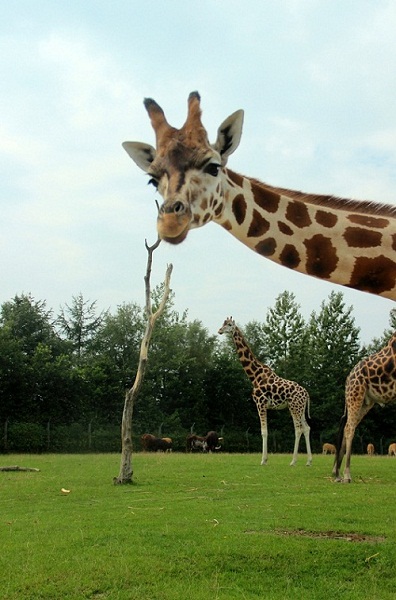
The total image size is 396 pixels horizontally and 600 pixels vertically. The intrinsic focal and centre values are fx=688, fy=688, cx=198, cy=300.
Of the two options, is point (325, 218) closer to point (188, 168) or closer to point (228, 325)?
point (188, 168)

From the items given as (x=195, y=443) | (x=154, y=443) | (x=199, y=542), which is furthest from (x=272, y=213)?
(x=195, y=443)

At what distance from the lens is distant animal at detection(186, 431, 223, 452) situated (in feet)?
99.9

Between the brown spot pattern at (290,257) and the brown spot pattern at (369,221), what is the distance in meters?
0.51

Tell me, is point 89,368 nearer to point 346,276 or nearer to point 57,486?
point 57,486

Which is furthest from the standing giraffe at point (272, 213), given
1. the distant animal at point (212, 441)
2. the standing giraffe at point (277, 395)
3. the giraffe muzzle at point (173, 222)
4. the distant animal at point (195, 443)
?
the distant animal at point (212, 441)

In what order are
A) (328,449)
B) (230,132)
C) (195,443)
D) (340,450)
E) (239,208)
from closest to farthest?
(230,132) → (239,208) → (340,450) → (328,449) → (195,443)

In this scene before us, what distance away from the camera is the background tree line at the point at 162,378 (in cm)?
3216

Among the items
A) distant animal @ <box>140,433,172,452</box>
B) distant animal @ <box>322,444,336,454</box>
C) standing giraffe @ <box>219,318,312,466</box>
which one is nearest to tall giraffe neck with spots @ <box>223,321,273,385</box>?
standing giraffe @ <box>219,318,312,466</box>

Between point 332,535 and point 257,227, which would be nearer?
point 257,227

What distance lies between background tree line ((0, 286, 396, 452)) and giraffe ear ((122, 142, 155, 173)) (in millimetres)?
25087

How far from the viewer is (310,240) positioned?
4.65 metres

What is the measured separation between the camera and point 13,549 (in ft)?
24.1

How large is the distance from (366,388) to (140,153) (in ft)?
35.4

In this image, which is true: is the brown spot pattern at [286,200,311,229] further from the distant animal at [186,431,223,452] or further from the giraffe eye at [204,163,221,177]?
the distant animal at [186,431,223,452]
